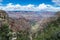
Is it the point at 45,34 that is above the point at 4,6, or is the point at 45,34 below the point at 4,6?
below

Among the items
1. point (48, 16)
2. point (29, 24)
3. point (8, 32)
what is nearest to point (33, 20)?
point (29, 24)

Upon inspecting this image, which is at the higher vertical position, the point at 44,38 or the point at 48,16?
the point at 48,16

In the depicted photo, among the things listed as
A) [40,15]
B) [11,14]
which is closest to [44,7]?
[40,15]

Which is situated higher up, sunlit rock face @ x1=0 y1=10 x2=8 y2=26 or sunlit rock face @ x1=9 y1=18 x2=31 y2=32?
sunlit rock face @ x1=0 y1=10 x2=8 y2=26

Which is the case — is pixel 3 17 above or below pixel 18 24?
above

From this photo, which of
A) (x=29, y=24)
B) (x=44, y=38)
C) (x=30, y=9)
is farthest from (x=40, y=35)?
(x=30, y=9)

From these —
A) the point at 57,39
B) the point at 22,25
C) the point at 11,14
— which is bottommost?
the point at 57,39

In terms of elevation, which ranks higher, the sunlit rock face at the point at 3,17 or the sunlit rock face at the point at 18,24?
the sunlit rock face at the point at 3,17

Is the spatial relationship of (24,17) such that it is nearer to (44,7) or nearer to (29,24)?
(29,24)

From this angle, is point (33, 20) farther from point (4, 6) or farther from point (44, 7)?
point (4, 6)
